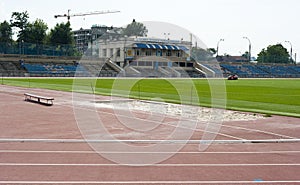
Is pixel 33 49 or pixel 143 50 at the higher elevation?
pixel 33 49

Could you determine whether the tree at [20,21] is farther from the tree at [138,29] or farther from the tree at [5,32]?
the tree at [138,29]

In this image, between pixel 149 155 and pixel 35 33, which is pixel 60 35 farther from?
pixel 149 155

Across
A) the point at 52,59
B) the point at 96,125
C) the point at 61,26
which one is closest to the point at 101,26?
the point at 61,26

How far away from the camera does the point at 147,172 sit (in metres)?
9.46

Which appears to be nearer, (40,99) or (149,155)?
(149,155)

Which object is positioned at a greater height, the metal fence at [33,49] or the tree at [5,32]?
the tree at [5,32]

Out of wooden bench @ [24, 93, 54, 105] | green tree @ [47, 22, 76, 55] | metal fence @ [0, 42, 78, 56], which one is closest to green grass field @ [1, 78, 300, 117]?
wooden bench @ [24, 93, 54, 105]

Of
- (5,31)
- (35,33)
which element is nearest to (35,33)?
(35,33)

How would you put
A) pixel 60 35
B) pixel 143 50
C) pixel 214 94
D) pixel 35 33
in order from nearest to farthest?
pixel 143 50, pixel 214 94, pixel 35 33, pixel 60 35

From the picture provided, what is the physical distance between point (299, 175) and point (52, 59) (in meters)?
91.2

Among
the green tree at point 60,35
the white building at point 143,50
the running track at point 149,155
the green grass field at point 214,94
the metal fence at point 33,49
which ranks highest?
the green tree at point 60,35

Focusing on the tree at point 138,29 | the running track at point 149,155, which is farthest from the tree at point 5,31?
the running track at point 149,155

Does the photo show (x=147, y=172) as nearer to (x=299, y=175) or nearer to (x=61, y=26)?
(x=299, y=175)

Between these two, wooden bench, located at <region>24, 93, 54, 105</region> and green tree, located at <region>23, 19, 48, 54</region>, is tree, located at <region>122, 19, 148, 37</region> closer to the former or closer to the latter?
wooden bench, located at <region>24, 93, 54, 105</region>
